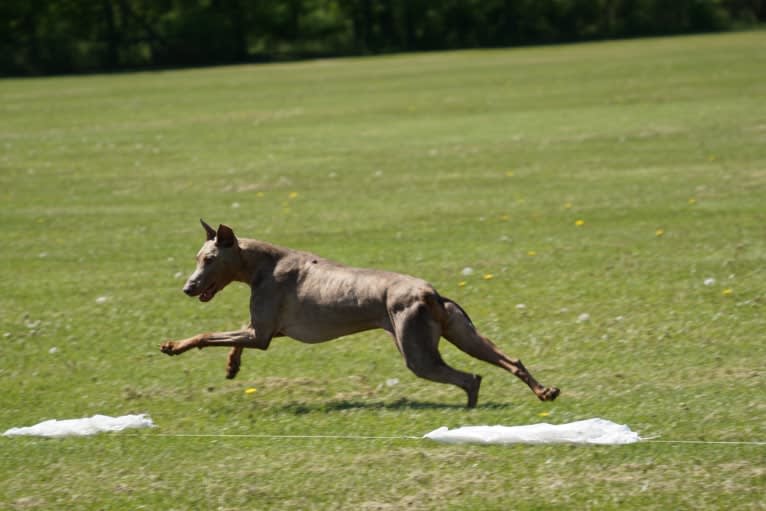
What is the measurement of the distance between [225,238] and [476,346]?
1860mm

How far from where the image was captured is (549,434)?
291 inches

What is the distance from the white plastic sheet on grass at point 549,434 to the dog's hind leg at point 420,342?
1.68ft

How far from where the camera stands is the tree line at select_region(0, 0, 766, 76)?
75250 mm

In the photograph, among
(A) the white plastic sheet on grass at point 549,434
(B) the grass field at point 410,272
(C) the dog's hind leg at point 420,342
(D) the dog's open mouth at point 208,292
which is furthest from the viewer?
(D) the dog's open mouth at point 208,292

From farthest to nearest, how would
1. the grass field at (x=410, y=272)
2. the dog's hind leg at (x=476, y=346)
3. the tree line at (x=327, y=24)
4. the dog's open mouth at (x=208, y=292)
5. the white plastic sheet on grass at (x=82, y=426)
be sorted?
the tree line at (x=327, y=24) < the dog's open mouth at (x=208, y=292) < the white plastic sheet on grass at (x=82, y=426) < the dog's hind leg at (x=476, y=346) < the grass field at (x=410, y=272)

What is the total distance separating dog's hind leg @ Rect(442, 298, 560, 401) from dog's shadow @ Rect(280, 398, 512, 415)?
0.35 m

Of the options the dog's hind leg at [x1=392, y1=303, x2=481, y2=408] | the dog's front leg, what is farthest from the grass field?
the dog's front leg

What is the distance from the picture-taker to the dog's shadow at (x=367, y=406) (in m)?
8.48

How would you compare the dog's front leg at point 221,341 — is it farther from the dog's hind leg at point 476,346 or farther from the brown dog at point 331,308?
the dog's hind leg at point 476,346

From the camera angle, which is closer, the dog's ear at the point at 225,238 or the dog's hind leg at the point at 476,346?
the dog's hind leg at the point at 476,346

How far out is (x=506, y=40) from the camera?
79.4 meters

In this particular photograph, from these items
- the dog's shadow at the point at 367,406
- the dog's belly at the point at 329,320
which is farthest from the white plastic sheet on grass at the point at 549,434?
the dog's belly at the point at 329,320

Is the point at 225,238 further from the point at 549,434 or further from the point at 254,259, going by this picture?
the point at 549,434

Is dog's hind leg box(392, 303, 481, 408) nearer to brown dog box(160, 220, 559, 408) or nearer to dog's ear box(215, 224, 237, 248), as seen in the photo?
brown dog box(160, 220, 559, 408)
